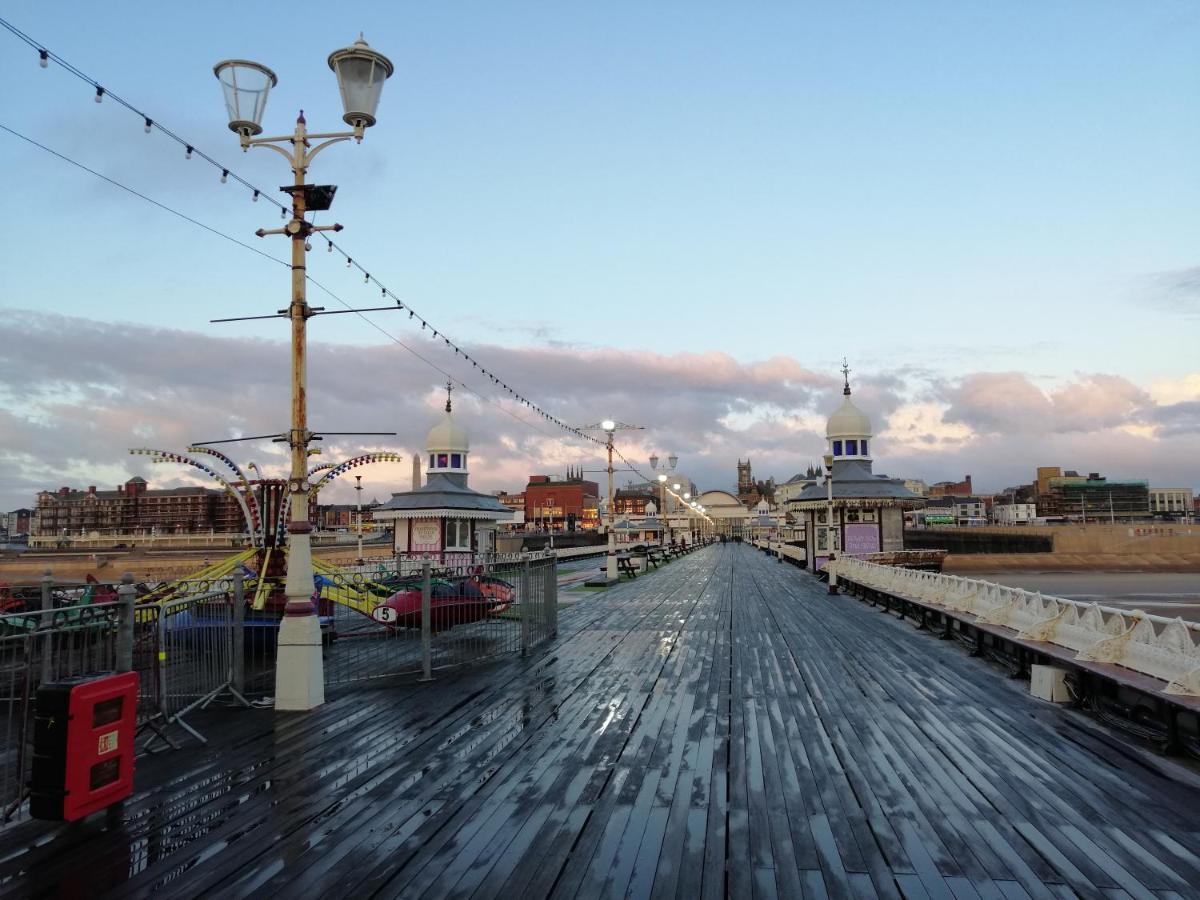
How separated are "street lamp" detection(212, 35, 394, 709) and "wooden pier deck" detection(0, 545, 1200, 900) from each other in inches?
25.4

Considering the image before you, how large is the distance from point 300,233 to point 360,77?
2.20m

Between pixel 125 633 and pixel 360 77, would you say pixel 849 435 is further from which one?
pixel 125 633

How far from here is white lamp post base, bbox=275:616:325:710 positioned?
30.4ft

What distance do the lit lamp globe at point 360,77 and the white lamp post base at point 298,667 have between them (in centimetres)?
675

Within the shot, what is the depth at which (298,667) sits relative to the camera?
30.7ft

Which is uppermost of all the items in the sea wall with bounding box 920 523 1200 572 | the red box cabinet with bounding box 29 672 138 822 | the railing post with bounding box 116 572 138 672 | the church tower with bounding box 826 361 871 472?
the church tower with bounding box 826 361 871 472

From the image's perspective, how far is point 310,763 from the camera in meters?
7.13

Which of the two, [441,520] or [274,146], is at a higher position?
[274,146]

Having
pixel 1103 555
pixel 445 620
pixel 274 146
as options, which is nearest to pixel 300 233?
pixel 274 146

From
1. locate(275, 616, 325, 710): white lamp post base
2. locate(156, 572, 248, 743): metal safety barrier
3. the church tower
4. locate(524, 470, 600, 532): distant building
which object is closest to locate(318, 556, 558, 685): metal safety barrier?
locate(156, 572, 248, 743): metal safety barrier

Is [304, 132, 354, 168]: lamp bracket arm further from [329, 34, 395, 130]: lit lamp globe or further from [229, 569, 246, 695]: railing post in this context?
[229, 569, 246, 695]: railing post

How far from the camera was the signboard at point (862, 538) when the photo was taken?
38.5 meters

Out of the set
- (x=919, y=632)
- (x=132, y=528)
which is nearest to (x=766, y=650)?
(x=919, y=632)

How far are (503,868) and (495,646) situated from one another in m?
9.00
